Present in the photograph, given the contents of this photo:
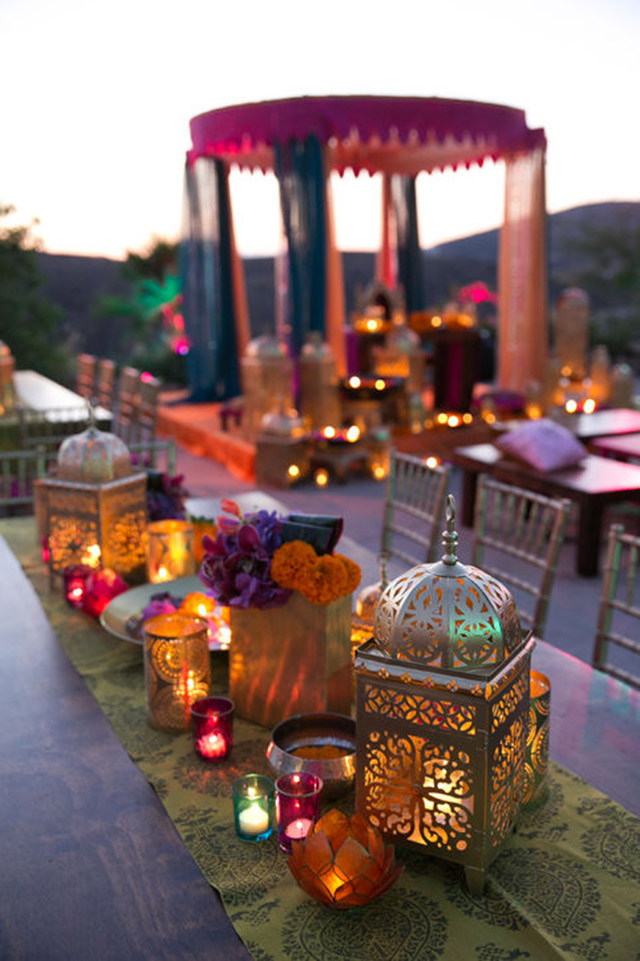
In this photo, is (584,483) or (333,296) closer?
(584,483)

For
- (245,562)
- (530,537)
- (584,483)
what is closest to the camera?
(245,562)

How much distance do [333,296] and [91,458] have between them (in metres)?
4.62

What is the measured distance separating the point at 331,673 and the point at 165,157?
11271 mm

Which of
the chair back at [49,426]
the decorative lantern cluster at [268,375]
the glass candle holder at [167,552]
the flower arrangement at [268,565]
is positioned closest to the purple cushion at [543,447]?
the decorative lantern cluster at [268,375]

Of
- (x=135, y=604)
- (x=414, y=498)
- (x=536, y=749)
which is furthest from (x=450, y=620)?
(x=414, y=498)

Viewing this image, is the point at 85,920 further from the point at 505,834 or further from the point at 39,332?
the point at 39,332

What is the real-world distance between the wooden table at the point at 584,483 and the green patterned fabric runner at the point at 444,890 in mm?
2924

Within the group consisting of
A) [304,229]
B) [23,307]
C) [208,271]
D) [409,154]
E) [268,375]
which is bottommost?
[268,375]

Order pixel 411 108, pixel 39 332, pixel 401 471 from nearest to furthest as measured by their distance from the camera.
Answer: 1. pixel 401 471
2. pixel 411 108
3. pixel 39 332

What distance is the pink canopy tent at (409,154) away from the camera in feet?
19.4

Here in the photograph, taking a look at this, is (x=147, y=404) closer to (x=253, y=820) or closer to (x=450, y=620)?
(x=253, y=820)

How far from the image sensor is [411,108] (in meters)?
5.92

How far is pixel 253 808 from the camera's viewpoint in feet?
3.84

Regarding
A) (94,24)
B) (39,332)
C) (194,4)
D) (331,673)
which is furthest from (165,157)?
(331,673)
